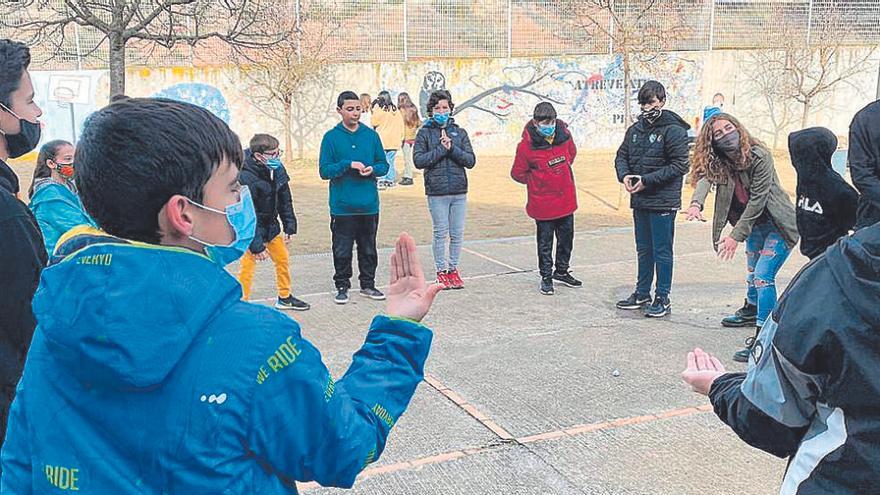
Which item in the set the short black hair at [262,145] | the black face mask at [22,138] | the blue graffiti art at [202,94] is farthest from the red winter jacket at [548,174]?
the blue graffiti art at [202,94]

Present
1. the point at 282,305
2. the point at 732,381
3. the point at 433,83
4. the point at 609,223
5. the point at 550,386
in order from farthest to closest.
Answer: the point at 433,83
the point at 609,223
the point at 282,305
the point at 550,386
the point at 732,381

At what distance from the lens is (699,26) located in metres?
23.8

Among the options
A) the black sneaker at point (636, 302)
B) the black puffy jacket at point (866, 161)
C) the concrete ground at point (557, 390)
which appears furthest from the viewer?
the black sneaker at point (636, 302)

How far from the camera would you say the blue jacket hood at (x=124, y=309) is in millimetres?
1327

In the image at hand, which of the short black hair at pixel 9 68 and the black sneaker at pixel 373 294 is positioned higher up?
the short black hair at pixel 9 68

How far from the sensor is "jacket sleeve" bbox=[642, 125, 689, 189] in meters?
6.67

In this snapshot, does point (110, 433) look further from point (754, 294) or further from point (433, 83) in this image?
point (433, 83)

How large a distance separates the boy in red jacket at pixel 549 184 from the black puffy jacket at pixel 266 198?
2349 mm

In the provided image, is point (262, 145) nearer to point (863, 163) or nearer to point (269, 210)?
point (269, 210)

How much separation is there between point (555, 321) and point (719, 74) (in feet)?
64.3

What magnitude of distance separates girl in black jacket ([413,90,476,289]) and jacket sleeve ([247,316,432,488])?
591cm

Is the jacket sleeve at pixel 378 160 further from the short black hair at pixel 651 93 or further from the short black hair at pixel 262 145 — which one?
the short black hair at pixel 651 93

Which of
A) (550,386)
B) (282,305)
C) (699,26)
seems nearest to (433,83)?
(699,26)

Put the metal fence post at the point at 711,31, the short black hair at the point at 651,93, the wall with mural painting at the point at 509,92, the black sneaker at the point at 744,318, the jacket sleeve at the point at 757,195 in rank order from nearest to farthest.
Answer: the jacket sleeve at the point at 757,195
the black sneaker at the point at 744,318
the short black hair at the point at 651,93
the wall with mural painting at the point at 509,92
the metal fence post at the point at 711,31
